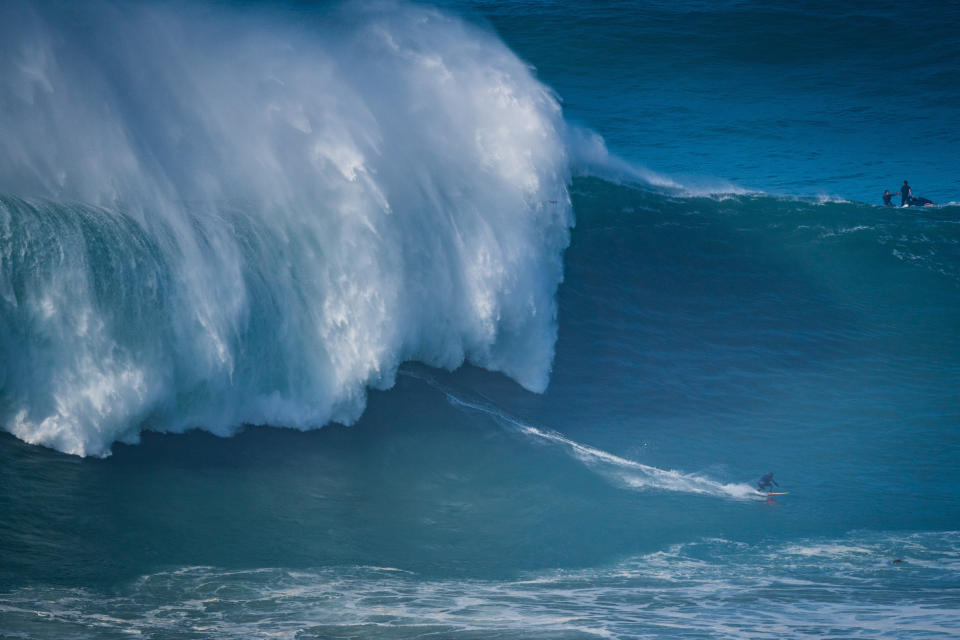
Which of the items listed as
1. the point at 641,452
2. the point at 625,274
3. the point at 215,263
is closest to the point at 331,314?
the point at 215,263

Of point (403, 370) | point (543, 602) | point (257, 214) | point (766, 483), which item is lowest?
point (543, 602)

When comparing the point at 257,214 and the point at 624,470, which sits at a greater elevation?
the point at 257,214

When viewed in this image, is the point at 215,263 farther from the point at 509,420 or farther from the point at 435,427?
the point at 509,420

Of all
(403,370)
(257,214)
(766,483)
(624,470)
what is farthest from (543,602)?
(257,214)

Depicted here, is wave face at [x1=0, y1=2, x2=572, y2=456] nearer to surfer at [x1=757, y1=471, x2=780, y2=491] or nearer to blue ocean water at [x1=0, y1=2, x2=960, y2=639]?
blue ocean water at [x1=0, y1=2, x2=960, y2=639]

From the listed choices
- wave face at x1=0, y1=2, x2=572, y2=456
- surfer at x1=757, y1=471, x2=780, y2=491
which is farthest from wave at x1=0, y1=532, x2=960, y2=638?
wave face at x1=0, y1=2, x2=572, y2=456

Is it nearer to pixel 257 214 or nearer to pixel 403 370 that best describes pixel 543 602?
pixel 403 370

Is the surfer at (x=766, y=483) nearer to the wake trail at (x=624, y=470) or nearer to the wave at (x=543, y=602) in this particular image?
the wake trail at (x=624, y=470)
